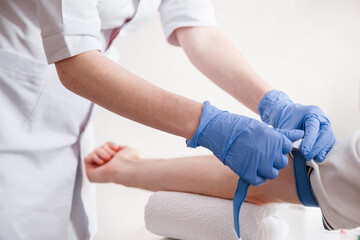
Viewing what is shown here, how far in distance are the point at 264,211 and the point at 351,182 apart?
9.7 inches

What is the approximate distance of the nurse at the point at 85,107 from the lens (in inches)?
33.7

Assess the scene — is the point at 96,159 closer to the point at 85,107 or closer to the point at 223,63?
the point at 85,107

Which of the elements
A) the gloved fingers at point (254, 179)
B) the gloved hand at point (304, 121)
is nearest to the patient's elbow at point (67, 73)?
the gloved fingers at point (254, 179)

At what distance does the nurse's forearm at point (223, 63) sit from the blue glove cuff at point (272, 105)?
0.03m

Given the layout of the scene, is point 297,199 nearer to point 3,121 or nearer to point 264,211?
point 264,211

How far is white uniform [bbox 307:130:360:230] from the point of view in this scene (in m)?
0.92

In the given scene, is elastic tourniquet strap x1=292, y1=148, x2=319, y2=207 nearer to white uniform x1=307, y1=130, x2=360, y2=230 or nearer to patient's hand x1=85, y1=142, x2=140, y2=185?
white uniform x1=307, y1=130, x2=360, y2=230

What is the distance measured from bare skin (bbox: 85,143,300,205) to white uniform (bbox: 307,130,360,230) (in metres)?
0.09

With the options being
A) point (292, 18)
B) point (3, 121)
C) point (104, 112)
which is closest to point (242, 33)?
point (292, 18)

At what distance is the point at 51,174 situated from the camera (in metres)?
1.21

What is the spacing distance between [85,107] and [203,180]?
44cm

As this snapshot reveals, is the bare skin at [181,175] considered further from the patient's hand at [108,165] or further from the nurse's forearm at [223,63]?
the nurse's forearm at [223,63]

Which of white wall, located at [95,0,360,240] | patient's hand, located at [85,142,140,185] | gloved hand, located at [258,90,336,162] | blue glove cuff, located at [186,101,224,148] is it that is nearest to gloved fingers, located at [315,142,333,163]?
gloved hand, located at [258,90,336,162]

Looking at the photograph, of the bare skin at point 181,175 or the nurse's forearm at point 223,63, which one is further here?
the nurse's forearm at point 223,63
